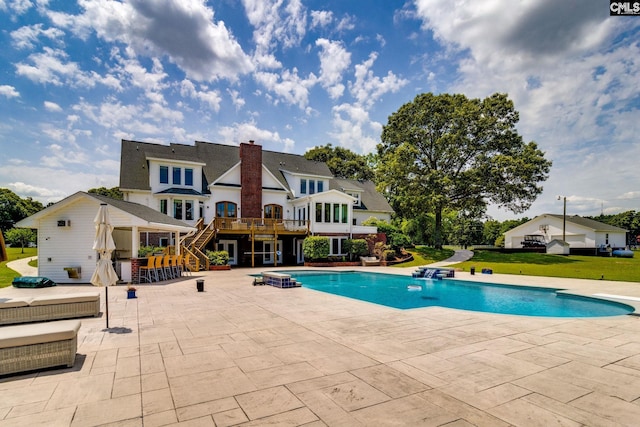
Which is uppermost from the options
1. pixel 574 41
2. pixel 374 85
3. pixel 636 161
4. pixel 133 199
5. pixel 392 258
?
pixel 374 85

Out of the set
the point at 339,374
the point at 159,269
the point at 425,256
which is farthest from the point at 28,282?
the point at 425,256

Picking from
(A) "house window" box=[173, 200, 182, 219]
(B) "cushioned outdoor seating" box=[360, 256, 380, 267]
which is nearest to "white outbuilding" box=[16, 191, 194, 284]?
(A) "house window" box=[173, 200, 182, 219]

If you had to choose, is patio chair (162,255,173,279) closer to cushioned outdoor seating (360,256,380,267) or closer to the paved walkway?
the paved walkway

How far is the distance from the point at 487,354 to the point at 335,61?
1690 cm

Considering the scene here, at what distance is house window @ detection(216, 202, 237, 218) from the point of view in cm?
2734

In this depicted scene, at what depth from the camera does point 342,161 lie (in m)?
50.4

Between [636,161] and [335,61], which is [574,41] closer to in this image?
[335,61]

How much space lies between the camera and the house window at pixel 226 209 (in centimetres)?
2734

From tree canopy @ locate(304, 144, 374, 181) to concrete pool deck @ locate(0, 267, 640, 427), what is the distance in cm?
4235

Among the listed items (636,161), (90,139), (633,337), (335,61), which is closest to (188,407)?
(633,337)

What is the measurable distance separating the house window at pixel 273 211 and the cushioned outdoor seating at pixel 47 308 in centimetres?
2057

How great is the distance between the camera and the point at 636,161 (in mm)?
20250

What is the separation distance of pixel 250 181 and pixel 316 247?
27.3 feet

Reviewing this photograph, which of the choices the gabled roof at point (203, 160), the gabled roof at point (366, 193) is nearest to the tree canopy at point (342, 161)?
the gabled roof at point (366, 193)
